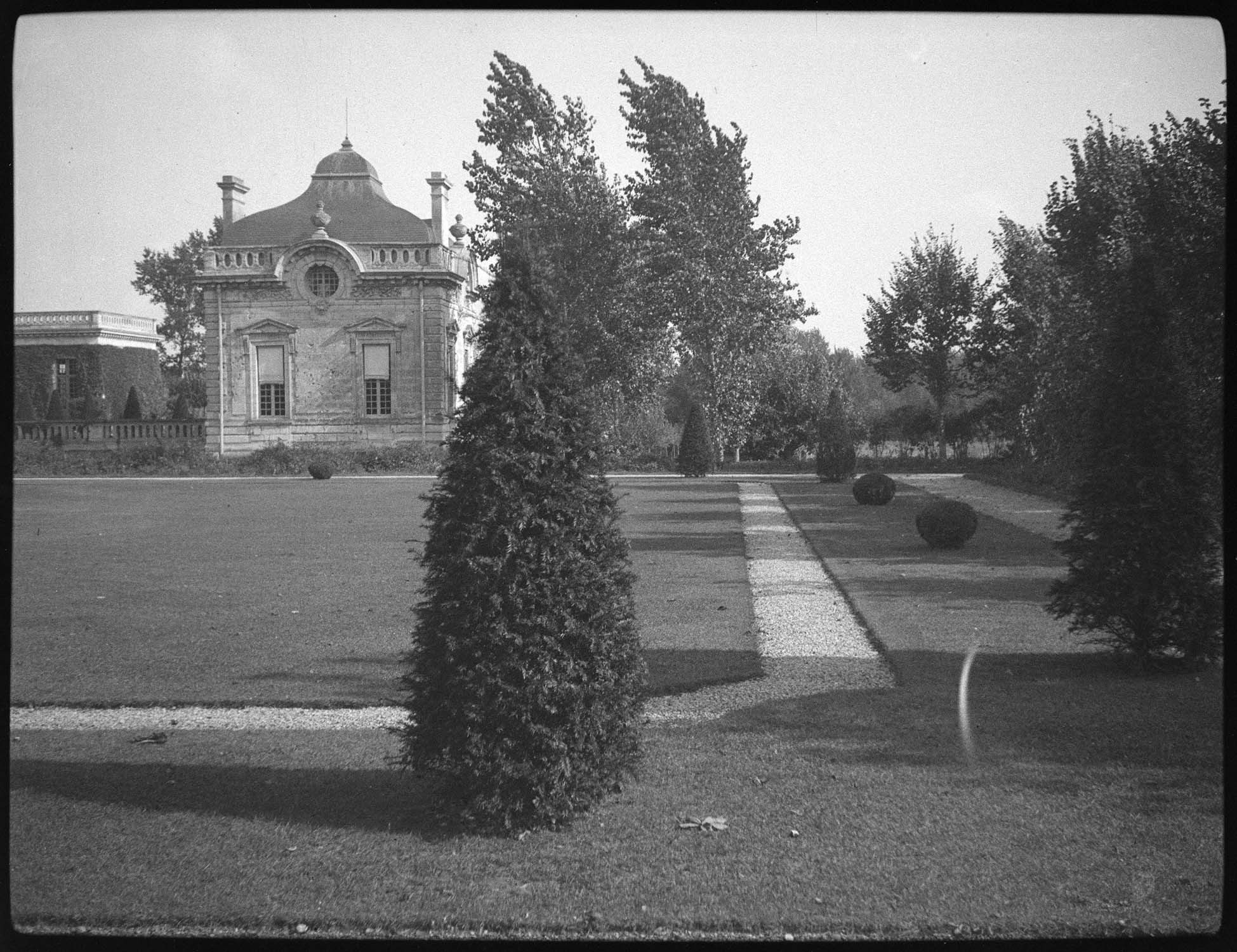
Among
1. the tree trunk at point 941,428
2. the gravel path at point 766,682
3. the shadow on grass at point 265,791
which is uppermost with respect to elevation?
the tree trunk at point 941,428

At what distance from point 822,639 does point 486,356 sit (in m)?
5.57

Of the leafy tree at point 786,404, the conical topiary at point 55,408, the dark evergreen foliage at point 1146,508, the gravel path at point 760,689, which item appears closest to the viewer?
the gravel path at point 760,689

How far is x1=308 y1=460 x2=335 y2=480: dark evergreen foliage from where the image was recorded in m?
33.5

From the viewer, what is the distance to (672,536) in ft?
57.3

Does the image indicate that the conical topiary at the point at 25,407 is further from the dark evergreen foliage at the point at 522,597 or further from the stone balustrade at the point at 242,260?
the dark evergreen foliage at the point at 522,597

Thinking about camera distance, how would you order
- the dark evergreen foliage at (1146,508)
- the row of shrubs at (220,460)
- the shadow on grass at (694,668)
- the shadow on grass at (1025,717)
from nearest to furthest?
the shadow on grass at (1025,717)
the dark evergreen foliage at (1146,508)
the shadow on grass at (694,668)
the row of shrubs at (220,460)

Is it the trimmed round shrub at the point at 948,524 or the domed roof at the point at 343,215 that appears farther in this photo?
the domed roof at the point at 343,215

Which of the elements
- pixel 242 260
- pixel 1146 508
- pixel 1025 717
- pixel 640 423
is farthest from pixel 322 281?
pixel 1025 717

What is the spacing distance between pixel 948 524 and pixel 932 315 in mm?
24094

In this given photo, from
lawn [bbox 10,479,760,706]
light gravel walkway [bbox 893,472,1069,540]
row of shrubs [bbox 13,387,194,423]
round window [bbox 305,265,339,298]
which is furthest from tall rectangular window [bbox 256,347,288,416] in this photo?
light gravel walkway [bbox 893,472,1069,540]

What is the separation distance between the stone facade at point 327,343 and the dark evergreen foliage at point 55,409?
6013mm

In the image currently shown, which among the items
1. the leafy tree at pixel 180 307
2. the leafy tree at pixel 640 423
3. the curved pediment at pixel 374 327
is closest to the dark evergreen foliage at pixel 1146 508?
the leafy tree at pixel 640 423

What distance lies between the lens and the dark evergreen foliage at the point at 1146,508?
7168mm

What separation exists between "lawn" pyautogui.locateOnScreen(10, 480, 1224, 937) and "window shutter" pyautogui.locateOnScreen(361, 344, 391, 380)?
31.0m
